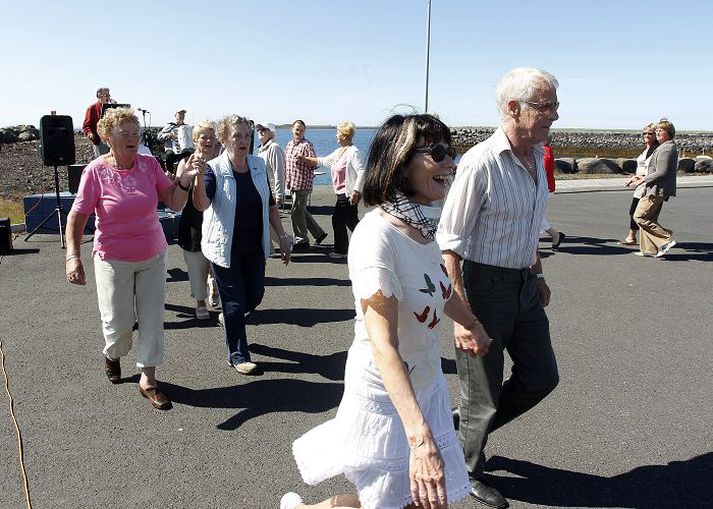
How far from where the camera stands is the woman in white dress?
2.10 meters

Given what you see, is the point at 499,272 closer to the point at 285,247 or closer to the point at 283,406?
the point at 283,406

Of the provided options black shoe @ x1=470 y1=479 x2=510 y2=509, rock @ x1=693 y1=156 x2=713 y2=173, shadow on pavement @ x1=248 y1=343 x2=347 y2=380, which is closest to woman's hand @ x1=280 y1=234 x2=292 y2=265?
shadow on pavement @ x1=248 y1=343 x2=347 y2=380

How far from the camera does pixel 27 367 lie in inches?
196

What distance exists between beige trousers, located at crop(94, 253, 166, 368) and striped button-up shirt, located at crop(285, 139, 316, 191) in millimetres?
5341

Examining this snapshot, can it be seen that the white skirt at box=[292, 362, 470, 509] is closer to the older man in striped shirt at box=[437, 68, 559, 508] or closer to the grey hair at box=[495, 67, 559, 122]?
the older man in striped shirt at box=[437, 68, 559, 508]

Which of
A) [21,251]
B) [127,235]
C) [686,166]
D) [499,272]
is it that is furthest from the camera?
[686,166]

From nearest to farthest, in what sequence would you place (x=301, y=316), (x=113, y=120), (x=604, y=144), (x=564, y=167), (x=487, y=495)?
(x=487, y=495) → (x=113, y=120) → (x=301, y=316) → (x=564, y=167) → (x=604, y=144)

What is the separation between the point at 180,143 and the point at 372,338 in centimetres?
1270

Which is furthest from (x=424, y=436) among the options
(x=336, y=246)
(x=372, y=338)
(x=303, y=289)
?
(x=336, y=246)

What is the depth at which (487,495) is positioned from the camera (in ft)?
10.5

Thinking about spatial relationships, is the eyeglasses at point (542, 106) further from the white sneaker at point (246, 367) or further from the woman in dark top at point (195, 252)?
the woman in dark top at point (195, 252)

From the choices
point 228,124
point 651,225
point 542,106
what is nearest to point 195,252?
point 228,124

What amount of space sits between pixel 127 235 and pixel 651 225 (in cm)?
794

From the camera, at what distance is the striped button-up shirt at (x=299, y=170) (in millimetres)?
9742
